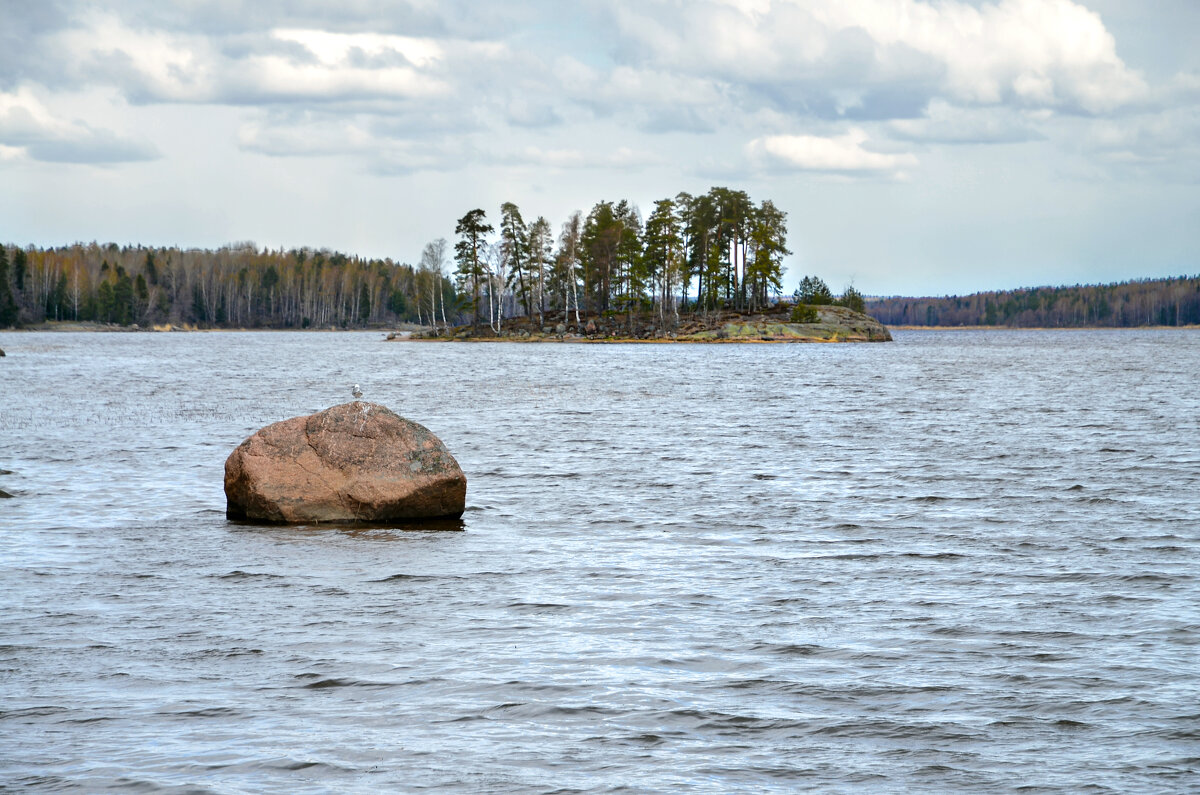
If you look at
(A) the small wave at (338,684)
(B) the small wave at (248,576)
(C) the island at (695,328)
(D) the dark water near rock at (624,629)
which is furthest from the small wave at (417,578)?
(C) the island at (695,328)

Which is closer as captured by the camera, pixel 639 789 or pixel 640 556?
pixel 639 789

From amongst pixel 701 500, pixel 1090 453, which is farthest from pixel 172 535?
pixel 1090 453

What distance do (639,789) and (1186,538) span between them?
12.5 meters

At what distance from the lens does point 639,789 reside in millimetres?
7840

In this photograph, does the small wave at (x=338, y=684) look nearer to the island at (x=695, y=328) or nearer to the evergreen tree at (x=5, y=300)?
the island at (x=695, y=328)

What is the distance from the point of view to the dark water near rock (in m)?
8.36

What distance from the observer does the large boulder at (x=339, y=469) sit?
17203 millimetres

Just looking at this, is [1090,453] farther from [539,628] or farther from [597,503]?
[539,628]

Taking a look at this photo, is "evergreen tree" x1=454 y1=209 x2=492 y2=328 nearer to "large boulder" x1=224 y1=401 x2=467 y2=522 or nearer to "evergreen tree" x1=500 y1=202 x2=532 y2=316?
"evergreen tree" x1=500 y1=202 x2=532 y2=316

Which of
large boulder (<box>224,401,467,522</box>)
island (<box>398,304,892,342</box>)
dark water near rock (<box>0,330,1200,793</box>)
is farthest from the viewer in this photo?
island (<box>398,304,892,342</box>)

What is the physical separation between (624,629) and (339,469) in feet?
22.7

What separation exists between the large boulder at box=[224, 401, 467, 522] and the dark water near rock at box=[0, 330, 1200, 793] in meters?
0.49

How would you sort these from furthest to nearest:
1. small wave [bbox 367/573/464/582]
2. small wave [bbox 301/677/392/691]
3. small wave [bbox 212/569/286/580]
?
small wave [bbox 212/569/286/580]
small wave [bbox 367/573/464/582]
small wave [bbox 301/677/392/691]

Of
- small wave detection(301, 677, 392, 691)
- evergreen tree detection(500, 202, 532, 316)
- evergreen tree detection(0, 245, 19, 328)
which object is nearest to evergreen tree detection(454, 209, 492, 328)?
evergreen tree detection(500, 202, 532, 316)
